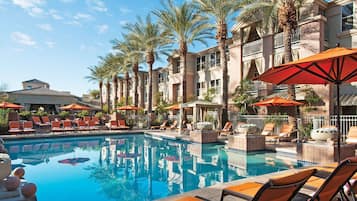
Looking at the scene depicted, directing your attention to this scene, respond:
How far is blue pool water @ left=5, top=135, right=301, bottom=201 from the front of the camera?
314 inches

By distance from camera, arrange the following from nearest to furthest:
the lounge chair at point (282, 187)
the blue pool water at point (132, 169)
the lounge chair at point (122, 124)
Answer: the lounge chair at point (282, 187)
the blue pool water at point (132, 169)
the lounge chair at point (122, 124)

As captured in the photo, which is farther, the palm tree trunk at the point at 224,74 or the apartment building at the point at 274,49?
the palm tree trunk at the point at 224,74

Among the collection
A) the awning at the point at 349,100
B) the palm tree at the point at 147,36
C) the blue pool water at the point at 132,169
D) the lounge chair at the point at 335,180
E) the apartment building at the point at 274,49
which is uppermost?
the palm tree at the point at 147,36

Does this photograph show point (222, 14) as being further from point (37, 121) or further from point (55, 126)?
point (37, 121)

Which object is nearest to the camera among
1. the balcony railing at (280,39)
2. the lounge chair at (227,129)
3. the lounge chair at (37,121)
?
the lounge chair at (227,129)

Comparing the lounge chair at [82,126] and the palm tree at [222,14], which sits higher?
the palm tree at [222,14]

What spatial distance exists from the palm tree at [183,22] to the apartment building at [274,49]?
3958 millimetres

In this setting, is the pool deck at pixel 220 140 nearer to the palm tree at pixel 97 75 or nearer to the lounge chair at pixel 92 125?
the lounge chair at pixel 92 125

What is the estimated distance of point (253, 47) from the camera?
81.1ft

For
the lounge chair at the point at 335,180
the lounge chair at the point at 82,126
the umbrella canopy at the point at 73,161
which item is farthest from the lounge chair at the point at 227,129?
the lounge chair at the point at 335,180

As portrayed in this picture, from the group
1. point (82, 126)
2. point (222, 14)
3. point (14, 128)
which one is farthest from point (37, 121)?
point (222, 14)

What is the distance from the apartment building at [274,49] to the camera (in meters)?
19.5

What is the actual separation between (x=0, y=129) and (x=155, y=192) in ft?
58.1

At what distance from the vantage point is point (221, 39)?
22641 millimetres
